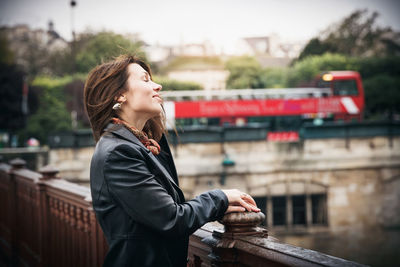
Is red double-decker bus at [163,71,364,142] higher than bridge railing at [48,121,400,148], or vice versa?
red double-decker bus at [163,71,364,142]

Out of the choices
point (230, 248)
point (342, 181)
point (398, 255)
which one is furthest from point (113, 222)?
point (398, 255)

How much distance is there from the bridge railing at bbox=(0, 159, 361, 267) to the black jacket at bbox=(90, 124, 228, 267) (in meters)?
0.18

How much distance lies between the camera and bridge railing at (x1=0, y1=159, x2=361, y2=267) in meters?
1.67

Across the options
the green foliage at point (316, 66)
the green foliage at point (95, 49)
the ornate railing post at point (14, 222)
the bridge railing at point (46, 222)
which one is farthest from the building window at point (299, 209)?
the green foliage at point (95, 49)

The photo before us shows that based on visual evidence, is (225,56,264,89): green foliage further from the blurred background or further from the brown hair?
the brown hair

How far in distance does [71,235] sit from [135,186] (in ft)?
6.96

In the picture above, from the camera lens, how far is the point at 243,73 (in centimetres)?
4547

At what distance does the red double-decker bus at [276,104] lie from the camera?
2484 centimetres

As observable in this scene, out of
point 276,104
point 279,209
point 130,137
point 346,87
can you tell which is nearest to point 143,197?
point 130,137

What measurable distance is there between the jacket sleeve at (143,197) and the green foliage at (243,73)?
42.6 m

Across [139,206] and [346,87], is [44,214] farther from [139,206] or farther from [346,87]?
[346,87]

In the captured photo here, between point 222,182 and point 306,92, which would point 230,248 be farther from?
point 306,92

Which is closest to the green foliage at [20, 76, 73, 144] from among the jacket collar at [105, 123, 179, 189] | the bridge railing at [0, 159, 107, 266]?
the bridge railing at [0, 159, 107, 266]

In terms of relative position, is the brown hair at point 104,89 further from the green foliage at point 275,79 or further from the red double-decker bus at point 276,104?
the green foliage at point 275,79
